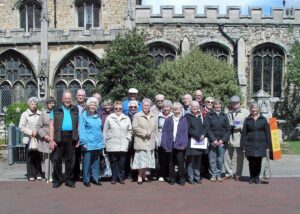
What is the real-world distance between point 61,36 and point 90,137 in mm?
16057

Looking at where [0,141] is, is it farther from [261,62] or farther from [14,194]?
[261,62]

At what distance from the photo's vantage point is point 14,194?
818cm

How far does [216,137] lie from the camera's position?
945cm

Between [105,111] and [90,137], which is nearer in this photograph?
[90,137]

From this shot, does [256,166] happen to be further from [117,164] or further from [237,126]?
[117,164]

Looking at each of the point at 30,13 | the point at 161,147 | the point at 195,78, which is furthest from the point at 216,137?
the point at 30,13

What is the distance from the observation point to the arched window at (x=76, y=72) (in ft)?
79.6

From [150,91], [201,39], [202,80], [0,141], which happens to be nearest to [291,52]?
[201,39]

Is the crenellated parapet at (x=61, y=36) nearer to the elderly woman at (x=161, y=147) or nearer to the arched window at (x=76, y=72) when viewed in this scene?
the arched window at (x=76, y=72)

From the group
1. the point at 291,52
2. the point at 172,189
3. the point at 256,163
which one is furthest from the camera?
the point at 291,52

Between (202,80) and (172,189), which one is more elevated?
(202,80)

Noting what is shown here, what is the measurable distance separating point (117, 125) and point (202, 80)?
38.6 feet

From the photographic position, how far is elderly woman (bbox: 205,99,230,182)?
942 cm

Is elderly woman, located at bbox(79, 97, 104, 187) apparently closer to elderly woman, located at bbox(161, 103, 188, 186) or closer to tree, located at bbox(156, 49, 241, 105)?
elderly woman, located at bbox(161, 103, 188, 186)
